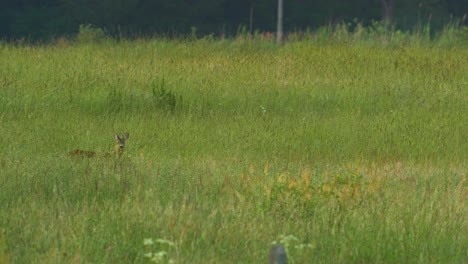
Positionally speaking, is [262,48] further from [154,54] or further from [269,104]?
[269,104]

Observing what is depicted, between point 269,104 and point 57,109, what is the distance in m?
2.71

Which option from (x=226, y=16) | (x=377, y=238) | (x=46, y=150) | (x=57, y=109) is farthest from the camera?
(x=226, y=16)

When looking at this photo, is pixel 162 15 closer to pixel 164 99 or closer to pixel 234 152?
pixel 164 99

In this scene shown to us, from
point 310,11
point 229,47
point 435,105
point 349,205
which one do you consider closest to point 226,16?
point 310,11

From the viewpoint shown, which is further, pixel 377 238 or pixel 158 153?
pixel 158 153

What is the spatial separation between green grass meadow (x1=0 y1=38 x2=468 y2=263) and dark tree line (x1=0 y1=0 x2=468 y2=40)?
1008 inches

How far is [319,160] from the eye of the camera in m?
11.9

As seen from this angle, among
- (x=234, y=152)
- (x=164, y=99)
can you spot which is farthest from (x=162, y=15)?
(x=234, y=152)

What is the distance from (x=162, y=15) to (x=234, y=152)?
36669mm

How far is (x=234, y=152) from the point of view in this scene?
39.4ft

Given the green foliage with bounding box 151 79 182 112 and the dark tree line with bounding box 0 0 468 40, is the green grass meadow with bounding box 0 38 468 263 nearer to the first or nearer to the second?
Result: the green foliage with bounding box 151 79 182 112

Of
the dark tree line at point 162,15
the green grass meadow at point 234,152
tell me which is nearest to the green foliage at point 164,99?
the green grass meadow at point 234,152

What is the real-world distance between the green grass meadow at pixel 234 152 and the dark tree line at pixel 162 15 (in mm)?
25598

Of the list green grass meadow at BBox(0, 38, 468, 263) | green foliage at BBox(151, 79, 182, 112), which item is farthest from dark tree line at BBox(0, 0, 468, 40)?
green foliage at BBox(151, 79, 182, 112)
